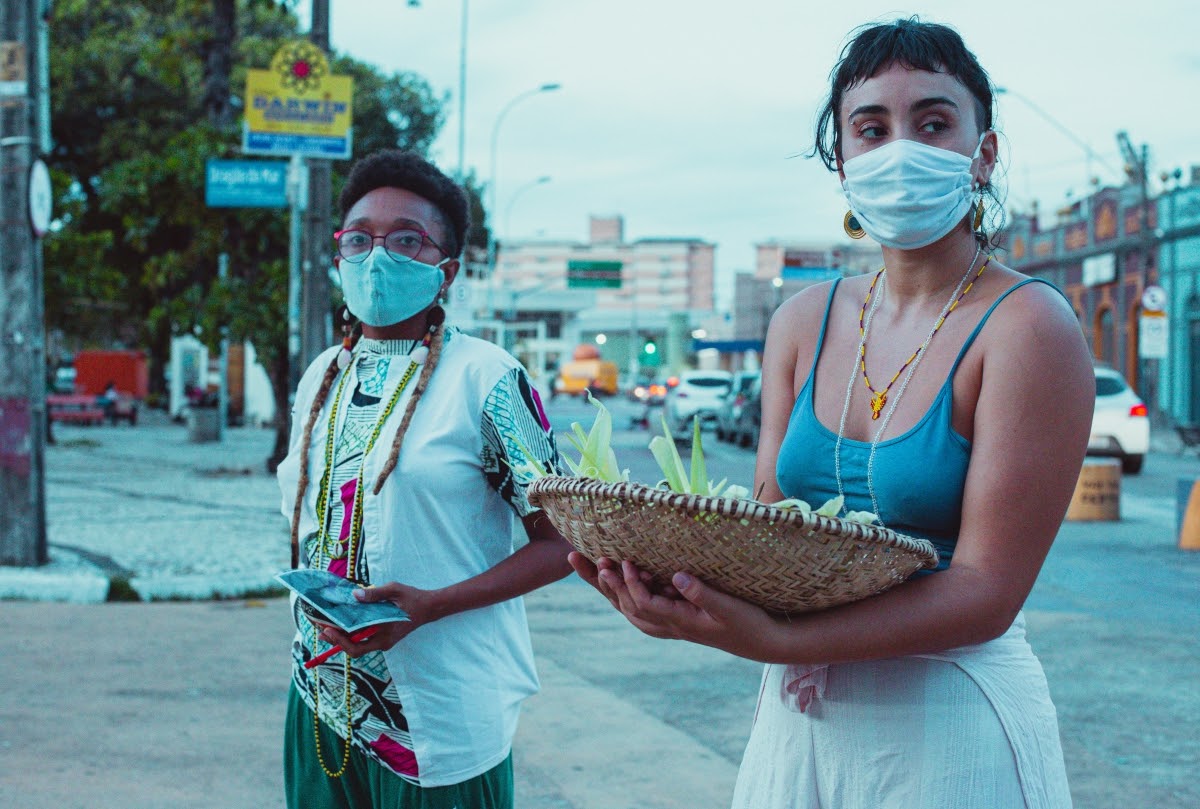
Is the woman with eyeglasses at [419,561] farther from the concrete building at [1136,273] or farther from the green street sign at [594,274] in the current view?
Answer: the green street sign at [594,274]

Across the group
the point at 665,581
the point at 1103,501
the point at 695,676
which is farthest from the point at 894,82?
the point at 1103,501

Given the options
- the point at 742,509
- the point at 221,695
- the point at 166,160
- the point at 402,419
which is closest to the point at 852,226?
the point at 742,509

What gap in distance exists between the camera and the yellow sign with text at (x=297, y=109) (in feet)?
39.0

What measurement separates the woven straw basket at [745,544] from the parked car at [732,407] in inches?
1021

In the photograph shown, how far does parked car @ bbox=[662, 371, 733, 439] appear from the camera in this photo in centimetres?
3253

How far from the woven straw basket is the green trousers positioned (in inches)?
38.8

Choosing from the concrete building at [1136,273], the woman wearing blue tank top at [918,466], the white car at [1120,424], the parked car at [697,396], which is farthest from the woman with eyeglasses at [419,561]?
the concrete building at [1136,273]

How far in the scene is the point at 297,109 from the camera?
11945mm

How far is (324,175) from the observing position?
12648 mm

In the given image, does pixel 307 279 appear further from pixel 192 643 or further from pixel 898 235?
pixel 898 235

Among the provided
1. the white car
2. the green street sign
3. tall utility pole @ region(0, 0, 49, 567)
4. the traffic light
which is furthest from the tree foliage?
the green street sign

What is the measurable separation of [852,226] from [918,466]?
20.8 inches

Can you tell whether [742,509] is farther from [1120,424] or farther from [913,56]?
[1120,424]

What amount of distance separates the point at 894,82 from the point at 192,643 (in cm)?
598
